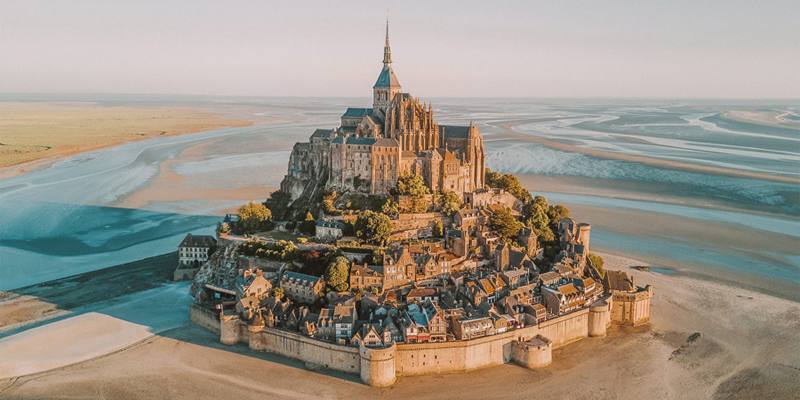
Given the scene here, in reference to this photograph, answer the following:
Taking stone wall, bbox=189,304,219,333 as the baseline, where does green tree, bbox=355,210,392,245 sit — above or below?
above

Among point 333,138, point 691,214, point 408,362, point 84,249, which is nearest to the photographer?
point 408,362

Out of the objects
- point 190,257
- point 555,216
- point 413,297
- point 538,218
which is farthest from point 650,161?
point 190,257

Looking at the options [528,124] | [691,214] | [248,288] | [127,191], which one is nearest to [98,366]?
[248,288]

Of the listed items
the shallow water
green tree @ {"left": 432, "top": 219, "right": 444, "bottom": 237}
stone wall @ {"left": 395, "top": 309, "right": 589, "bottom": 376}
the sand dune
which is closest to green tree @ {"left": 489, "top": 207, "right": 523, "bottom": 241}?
green tree @ {"left": 432, "top": 219, "right": 444, "bottom": 237}

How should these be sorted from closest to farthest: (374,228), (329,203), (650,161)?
(374,228), (329,203), (650,161)

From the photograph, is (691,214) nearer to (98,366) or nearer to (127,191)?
(98,366)

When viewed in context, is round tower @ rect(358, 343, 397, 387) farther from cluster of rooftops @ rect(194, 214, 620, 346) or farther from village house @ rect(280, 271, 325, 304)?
village house @ rect(280, 271, 325, 304)

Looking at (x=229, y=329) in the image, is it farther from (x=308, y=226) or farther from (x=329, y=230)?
(x=308, y=226)
